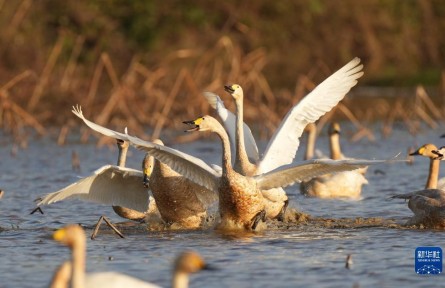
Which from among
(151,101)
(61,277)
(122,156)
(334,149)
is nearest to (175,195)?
(122,156)

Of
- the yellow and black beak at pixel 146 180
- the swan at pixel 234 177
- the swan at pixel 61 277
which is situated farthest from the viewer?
the yellow and black beak at pixel 146 180

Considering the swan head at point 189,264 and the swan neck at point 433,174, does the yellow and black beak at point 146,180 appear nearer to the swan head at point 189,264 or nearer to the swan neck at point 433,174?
the swan neck at point 433,174

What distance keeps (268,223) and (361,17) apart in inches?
1092

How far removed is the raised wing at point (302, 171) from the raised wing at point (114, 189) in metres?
1.32

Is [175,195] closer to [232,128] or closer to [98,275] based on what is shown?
[232,128]

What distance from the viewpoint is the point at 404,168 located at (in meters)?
15.2

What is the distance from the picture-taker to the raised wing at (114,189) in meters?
10.3

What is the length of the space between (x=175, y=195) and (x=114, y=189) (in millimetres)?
701

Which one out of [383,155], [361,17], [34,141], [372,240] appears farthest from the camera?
[361,17]

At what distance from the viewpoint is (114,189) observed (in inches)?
412

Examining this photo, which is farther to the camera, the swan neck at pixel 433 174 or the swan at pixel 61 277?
the swan neck at pixel 433 174

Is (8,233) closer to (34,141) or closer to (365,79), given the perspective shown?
(34,141)

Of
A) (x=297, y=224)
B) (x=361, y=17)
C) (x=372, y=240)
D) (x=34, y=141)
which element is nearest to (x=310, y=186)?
(x=297, y=224)

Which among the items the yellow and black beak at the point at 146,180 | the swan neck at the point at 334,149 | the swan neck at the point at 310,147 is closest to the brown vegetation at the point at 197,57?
the swan neck at the point at 310,147
